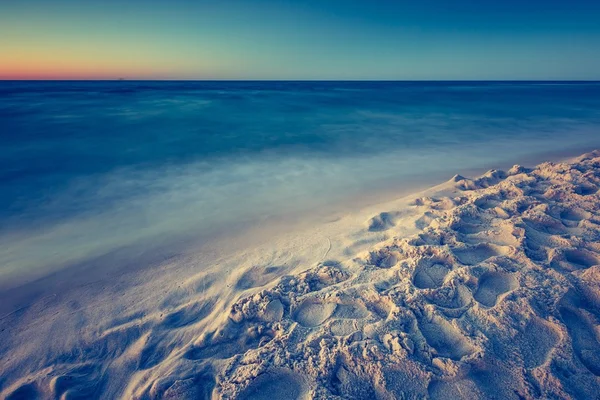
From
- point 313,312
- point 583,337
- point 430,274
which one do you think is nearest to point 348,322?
point 313,312

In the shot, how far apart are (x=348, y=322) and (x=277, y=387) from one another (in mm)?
742

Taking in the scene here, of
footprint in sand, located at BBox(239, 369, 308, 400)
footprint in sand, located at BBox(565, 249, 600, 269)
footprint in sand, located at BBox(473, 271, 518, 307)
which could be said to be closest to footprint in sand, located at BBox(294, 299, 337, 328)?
footprint in sand, located at BBox(239, 369, 308, 400)

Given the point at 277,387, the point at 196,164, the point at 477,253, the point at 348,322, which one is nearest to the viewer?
the point at 277,387

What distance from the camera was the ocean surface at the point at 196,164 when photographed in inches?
203

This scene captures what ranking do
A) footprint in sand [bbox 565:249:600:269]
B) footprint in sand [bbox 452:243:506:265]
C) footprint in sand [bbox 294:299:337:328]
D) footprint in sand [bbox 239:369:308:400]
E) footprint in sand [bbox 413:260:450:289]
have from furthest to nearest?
footprint in sand [bbox 452:243:506:265] < footprint in sand [bbox 565:249:600:269] < footprint in sand [bbox 413:260:450:289] < footprint in sand [bbox 294:299:337:328] < footprint in sand [bbox 239:369:308:400]

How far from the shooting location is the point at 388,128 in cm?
1485

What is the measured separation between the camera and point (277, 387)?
7.27ft

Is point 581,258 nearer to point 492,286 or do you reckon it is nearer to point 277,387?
point 492,286

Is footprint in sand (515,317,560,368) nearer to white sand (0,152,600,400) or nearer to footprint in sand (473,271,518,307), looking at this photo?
white sand (0,152,600,400)

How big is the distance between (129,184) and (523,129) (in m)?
15.8

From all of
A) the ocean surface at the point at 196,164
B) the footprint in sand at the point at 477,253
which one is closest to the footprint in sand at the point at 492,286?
the footprint in sand at the point at 477,253

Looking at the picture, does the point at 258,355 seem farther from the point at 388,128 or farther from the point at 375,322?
the point at 388,128

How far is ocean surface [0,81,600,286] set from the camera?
5160 millimetres

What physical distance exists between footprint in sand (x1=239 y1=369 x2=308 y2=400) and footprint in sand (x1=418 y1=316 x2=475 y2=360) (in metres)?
1.02
